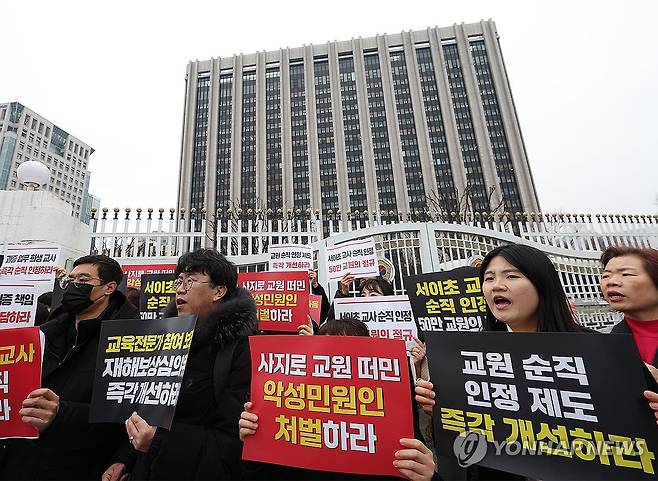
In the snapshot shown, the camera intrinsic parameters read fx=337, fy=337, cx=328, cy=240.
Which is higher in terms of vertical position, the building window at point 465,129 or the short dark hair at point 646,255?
the building window at point 465,129

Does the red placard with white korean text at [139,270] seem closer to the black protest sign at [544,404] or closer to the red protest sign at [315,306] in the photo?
the red protest sign at [315,306]

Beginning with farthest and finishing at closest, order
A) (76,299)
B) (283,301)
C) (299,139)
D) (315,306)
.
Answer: (299,139)
(315,306)
(283,301)
(76,299)

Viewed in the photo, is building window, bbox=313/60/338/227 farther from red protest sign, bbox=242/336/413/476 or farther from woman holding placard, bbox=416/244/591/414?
red protest sign, bbox=242/336/413/476

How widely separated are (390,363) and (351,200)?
55.3 metres

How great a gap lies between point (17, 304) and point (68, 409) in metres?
2.83

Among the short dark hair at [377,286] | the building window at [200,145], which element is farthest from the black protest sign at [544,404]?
the building window at [200,145]

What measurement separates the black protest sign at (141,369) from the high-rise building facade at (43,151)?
66.4 metres

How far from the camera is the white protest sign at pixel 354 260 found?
5016mm

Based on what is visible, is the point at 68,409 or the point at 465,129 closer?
the point at 68,409

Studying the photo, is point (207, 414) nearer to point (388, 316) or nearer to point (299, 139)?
point (388, 316)

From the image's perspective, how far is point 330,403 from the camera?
62.7 inches

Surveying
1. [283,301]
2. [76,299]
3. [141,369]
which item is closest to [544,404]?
[141,369]

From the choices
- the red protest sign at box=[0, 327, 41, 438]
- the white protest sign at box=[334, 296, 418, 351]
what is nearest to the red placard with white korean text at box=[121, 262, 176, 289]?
the white protest sign at box=[334, 296, 418, 351]

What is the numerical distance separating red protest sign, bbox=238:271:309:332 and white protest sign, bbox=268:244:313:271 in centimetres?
100
